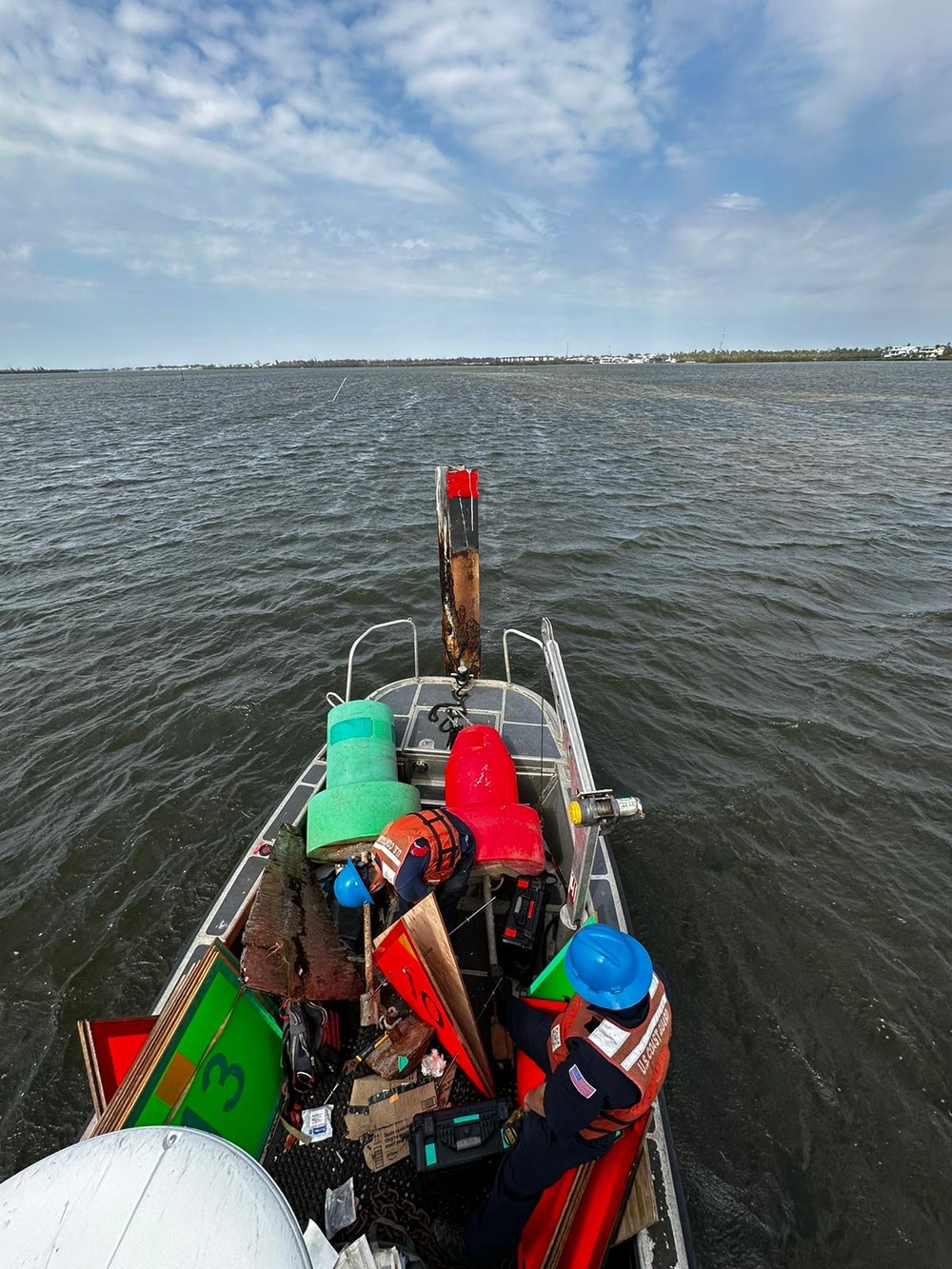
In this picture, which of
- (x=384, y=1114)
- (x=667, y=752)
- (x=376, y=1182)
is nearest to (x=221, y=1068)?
(x=384, y=1114)

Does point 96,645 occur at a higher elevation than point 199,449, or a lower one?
lower

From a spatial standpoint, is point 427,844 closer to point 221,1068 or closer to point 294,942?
point 294,942

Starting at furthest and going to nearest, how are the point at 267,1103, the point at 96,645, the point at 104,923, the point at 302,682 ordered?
the point at 96,645
the point at 302,682
the point at 104,923
the point at 267,1103

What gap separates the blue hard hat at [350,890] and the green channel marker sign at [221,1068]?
0.89 m

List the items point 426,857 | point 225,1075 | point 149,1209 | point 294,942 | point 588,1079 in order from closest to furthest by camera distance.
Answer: point 149,1209
point 588,1079
point 225,1075
point 426,857
point 294,942

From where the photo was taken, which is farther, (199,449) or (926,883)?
(199,449)

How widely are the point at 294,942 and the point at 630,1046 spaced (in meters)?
2.80

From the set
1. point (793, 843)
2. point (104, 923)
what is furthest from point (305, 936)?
point (793, 843)

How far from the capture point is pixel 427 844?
4023 millimetres

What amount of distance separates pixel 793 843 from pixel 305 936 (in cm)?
648

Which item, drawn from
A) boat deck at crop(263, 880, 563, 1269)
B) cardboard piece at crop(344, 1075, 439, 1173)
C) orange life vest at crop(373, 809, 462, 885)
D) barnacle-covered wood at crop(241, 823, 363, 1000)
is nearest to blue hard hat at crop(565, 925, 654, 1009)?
orange life vest at crop(373, 809, 462, 885)

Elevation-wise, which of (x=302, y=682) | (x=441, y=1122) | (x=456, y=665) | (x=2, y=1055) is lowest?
(x=2, y=1055)

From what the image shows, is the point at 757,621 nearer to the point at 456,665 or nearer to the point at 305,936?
the point at 456,665

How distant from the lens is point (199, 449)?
31875 mm
